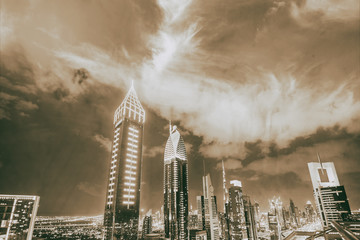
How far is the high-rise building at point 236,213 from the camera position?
11211 centimetres

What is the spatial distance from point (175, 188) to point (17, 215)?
270 feet

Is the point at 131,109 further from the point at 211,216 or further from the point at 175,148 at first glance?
the point at 211,216

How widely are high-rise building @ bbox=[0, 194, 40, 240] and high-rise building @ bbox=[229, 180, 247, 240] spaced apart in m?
106

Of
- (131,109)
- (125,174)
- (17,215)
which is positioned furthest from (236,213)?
(17,215)

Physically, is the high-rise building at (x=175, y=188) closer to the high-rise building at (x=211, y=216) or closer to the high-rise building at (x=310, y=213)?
the high-rise building at (x=211, y=216)

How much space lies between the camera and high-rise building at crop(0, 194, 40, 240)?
145ft

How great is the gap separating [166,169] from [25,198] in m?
85.0

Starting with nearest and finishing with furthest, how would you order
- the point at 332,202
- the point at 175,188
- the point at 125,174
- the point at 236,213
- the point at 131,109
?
the point at 125,174 → the point at 131,109 → the point at 332,202 → the point at 175,188 → the point at 236,213

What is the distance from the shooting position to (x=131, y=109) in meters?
56.0

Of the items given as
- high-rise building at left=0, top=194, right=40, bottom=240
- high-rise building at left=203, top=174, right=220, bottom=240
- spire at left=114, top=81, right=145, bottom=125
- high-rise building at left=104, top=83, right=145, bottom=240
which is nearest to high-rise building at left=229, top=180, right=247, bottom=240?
high-rise building at left=203, top=174, right=220, bottom=240

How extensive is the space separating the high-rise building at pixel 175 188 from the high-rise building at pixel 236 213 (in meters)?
34.3

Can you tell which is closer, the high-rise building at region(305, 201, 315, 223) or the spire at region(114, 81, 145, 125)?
the spire at region(114, 81, 145, 125)

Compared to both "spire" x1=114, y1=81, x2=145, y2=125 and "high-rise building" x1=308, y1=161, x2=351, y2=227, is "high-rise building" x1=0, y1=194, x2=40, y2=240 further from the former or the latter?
"high-rise building" x1=308, y1=161, x2=351, y2=227

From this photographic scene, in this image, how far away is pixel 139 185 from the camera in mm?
49844
